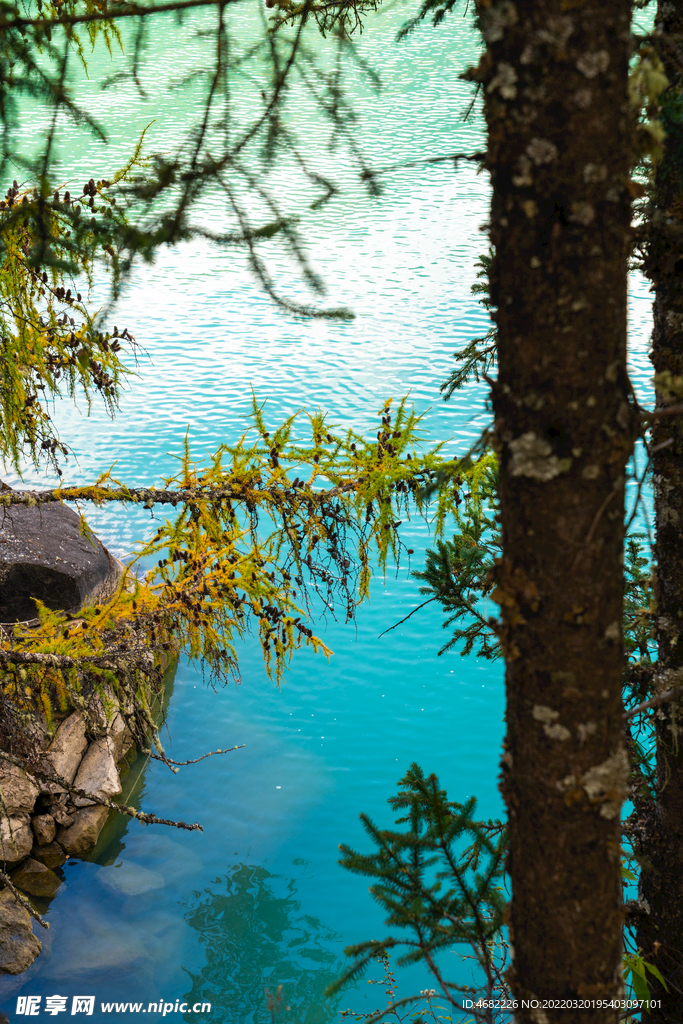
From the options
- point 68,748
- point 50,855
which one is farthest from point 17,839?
point 68,748

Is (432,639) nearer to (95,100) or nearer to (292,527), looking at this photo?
(292,527)

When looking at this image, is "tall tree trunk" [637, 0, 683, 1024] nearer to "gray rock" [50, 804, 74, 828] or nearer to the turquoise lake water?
the turquoise lake water

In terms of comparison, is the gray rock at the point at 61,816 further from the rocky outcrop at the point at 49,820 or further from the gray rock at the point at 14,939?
the gray rock at the point at 14,939

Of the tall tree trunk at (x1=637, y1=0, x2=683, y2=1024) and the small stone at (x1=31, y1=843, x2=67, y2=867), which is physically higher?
the tall tree trunk at (x1=637, y1=0, x2=683, y2=1024)

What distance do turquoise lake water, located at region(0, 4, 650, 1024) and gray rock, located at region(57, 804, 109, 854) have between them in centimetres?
20

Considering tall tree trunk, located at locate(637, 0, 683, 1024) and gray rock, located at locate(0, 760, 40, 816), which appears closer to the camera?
tall tree trunk, located at locate(637, 0, 683, 1024)

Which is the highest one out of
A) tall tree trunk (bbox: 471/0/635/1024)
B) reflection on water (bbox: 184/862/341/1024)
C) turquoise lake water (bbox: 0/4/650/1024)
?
tall tree trunk (bbox: 471/0/635/1024)

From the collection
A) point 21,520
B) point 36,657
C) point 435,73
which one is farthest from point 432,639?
point 435,73

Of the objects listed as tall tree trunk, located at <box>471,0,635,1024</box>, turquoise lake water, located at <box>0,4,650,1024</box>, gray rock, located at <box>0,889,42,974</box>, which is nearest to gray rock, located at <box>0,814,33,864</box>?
gray rock, located at <box>0,889,42,974</box>

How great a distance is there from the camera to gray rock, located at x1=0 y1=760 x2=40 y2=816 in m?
8.13

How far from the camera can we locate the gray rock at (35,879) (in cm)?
891

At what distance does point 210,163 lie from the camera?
2.92 m

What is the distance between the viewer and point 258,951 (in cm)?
895

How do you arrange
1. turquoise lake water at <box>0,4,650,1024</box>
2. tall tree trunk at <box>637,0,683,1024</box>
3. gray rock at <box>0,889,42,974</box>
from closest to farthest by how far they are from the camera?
tall tree trunk at <box>637,0,683,1024</box> → gray rock at <box>0,889,42,974</box> → turquoise lake water at <box>0,4,650,1024</box>
